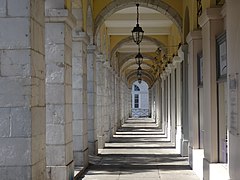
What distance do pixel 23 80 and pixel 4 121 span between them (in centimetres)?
50

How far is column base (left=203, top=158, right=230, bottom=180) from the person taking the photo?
7.72 m

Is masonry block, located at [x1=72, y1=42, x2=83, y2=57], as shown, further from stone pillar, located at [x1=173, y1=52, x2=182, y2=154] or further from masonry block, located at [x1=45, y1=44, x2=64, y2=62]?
stone pillar, located at [x1=173, y1=52, x2=182, y2=154]

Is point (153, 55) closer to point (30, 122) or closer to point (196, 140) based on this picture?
point (196, 140)

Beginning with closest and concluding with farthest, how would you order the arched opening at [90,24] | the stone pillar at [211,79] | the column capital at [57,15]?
1. the stone pillar at [211,79]
2. the column capital at [57,15]
3. the arched opening at [90,24]

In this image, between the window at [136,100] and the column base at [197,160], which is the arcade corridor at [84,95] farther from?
the window at [136,100]

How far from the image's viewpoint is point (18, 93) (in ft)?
19.4

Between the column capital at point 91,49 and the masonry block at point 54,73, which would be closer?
the masonry block at point 54,73

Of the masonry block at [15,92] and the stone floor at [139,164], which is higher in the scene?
the masonry block at [15,92]

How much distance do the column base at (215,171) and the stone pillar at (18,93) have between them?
294 cm

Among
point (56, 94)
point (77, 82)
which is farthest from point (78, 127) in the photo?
point (56, 94)

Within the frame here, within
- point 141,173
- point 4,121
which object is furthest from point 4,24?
point 141,173

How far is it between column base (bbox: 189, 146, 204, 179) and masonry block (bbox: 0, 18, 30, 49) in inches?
204

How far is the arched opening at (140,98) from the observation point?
64938 mm

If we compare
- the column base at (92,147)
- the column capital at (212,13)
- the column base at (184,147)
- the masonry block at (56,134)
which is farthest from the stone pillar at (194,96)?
the column base at (92,147)
